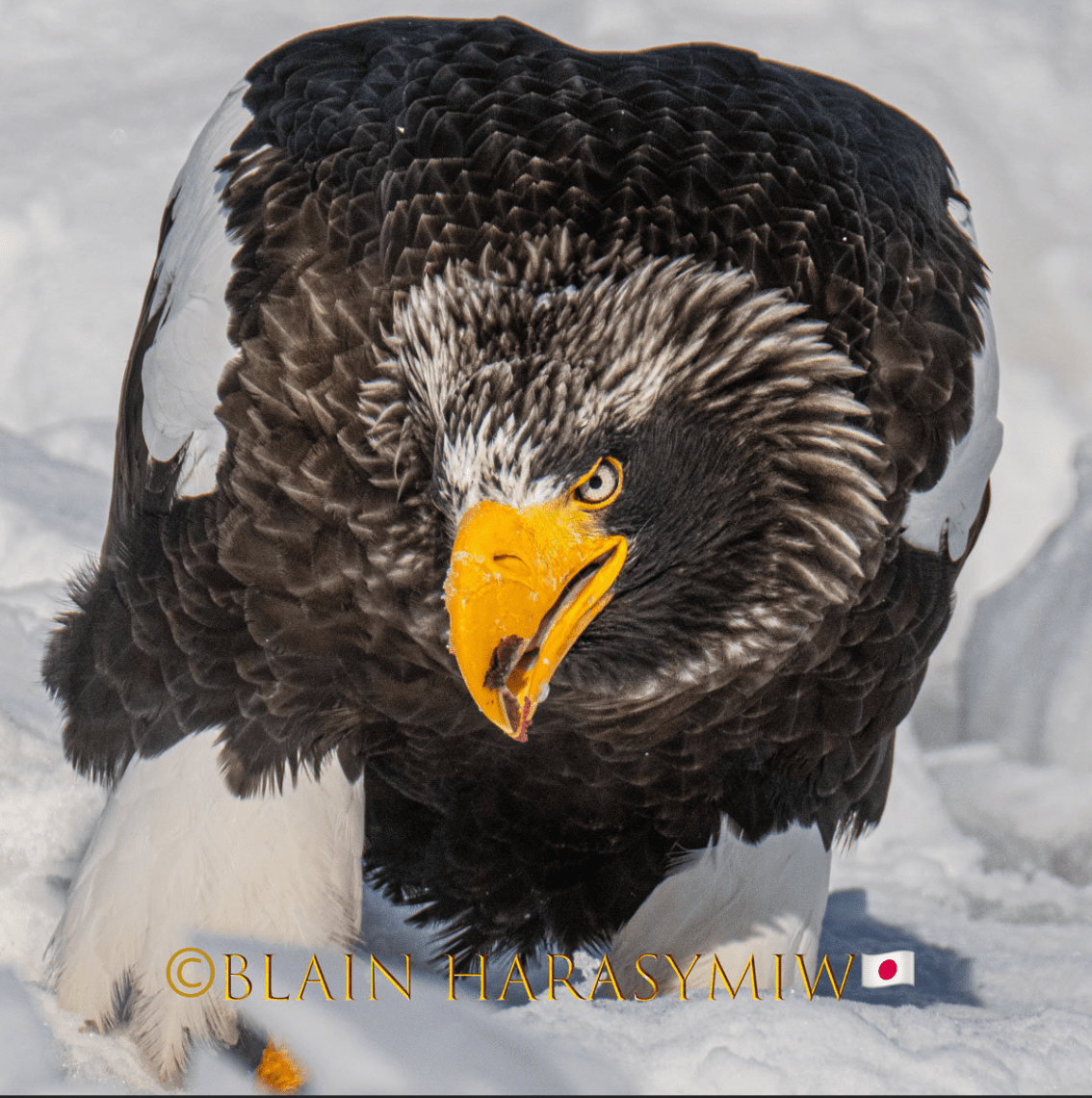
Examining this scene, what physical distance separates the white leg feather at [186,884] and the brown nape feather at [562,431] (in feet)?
0.21

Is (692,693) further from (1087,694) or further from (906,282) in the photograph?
(1087,694)

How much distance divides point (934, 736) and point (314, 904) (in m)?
2.92

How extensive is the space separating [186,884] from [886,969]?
5.58 feet

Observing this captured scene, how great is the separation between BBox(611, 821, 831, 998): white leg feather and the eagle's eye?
101cm

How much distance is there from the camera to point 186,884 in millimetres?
2596

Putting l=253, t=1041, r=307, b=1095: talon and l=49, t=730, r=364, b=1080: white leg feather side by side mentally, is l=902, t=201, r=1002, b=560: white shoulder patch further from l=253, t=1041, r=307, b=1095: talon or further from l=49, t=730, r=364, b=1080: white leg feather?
l=253, t=1041, r=307, b=1095: talon

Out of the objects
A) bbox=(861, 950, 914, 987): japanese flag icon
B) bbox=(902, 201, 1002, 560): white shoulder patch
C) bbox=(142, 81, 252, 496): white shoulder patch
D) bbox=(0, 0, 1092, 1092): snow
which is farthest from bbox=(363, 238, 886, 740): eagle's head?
bbox=(861, 950, 914, 987): japanese flag icon

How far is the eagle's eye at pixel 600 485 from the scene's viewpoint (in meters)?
2.13

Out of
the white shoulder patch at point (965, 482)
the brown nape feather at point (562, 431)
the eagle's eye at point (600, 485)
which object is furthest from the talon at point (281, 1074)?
the white shoulder patch at point (965, 482)

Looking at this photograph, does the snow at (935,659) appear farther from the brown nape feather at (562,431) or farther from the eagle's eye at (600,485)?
the eagle's eye at (600,485)

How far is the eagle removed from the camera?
2180 millimetres

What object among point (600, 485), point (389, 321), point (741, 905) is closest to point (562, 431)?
point (600, 485)

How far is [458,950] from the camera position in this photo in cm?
326

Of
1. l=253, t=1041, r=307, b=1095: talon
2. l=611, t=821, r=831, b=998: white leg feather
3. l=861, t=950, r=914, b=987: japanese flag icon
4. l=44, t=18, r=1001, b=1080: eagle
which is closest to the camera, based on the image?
l=253, t=1041, r=307, b=1095: talon
